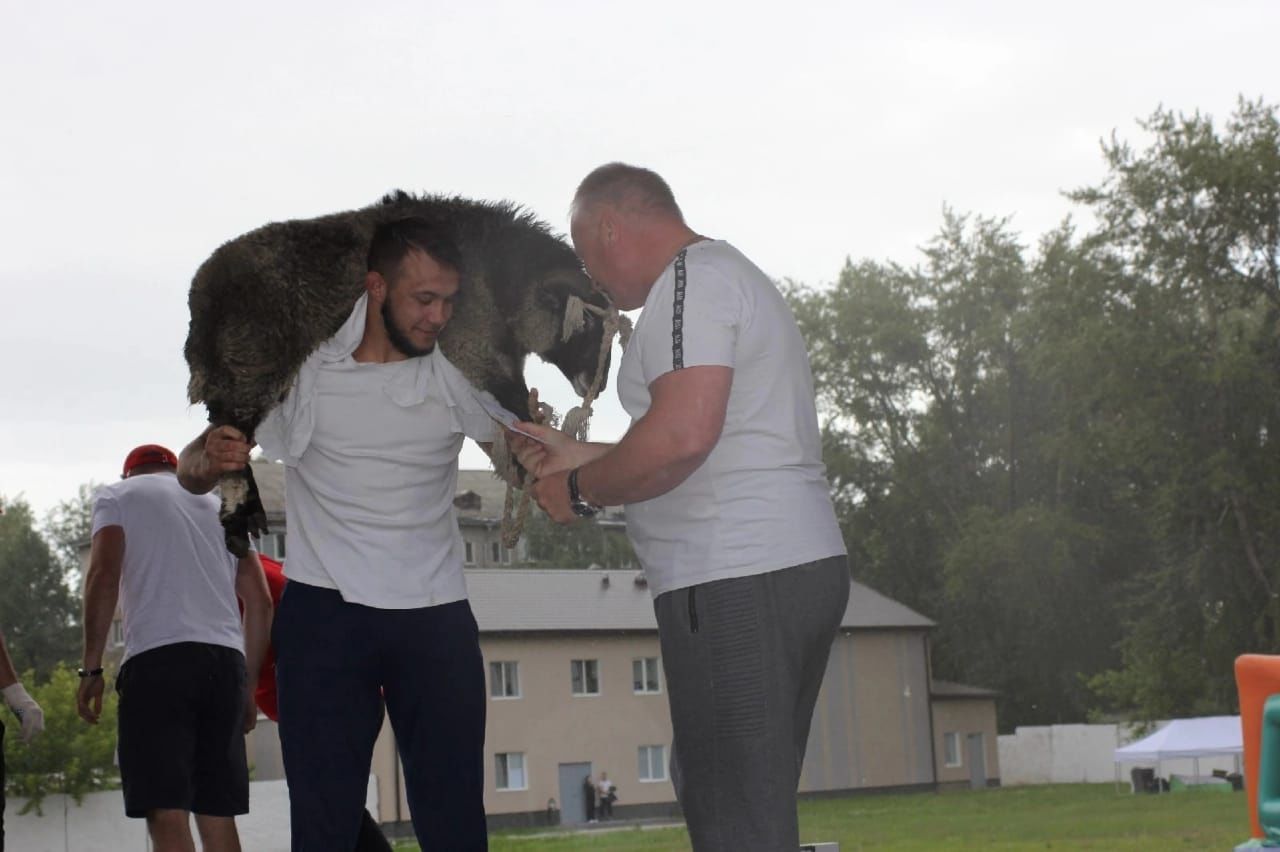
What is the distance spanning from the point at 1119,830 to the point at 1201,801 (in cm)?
831

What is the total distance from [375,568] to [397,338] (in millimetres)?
448

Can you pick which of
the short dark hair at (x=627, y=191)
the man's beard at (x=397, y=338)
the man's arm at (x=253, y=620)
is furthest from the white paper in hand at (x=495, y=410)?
the man's arm at (x=253, y=620)

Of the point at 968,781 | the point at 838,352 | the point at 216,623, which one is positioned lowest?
the point at 968,781

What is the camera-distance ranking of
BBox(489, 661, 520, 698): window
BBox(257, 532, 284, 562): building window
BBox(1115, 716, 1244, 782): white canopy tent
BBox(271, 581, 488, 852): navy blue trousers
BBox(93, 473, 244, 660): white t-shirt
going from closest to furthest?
BBox(271, 581, 488, 852): navy blue trousers
BBox(257, 532, 284, 562): building window
BBox(93, 473, 244, 660): white t-shirt
BBox(1115, 716, 1244, 782): white canopy tent
BBox(489, 661, 520, 698): window

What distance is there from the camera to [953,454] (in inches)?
1797

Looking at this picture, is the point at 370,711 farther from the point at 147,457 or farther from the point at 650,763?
the point at 650,763

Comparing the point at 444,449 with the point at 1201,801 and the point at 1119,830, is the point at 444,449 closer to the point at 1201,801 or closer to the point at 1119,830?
the point at 1119,830

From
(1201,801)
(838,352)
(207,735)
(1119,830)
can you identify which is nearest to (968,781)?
(838,352)

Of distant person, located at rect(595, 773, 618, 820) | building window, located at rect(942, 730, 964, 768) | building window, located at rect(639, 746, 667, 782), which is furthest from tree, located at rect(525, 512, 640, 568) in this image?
distant person, located at rect(595, 773, 618, 820)

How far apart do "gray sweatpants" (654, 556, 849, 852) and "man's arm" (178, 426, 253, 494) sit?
2.97 ft

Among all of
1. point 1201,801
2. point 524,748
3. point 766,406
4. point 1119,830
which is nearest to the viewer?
point 766,406

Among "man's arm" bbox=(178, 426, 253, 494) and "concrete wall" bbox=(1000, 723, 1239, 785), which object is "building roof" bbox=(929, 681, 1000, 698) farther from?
"man's arm" bbox=(178, 426, 253, 494)

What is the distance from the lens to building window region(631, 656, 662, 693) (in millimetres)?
40562

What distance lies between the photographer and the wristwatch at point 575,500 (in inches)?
116
